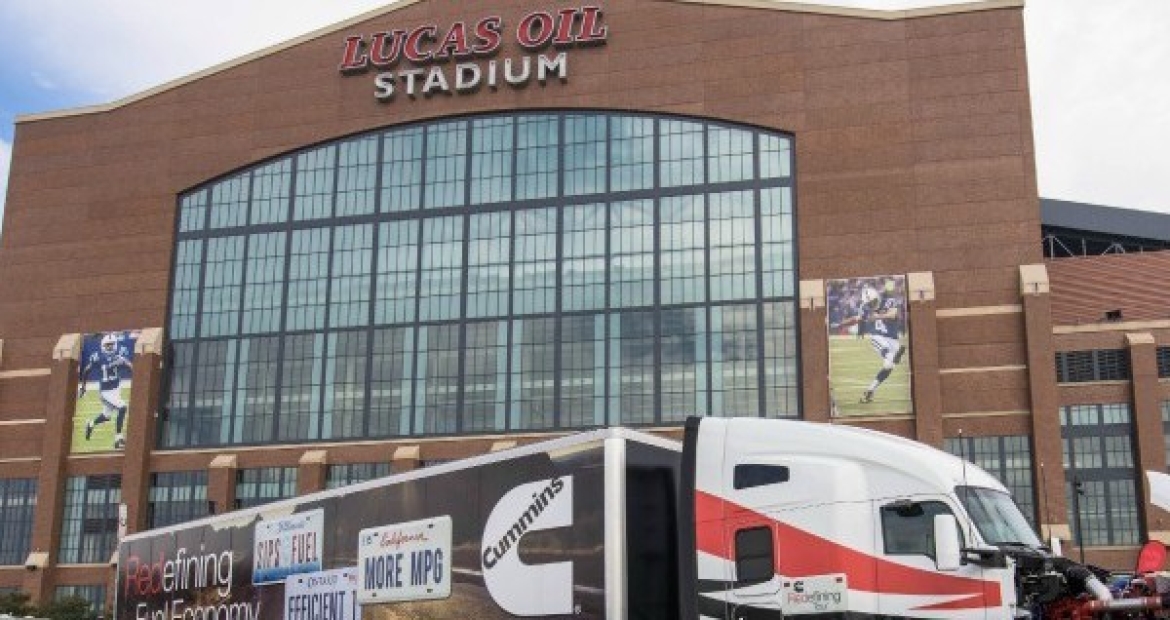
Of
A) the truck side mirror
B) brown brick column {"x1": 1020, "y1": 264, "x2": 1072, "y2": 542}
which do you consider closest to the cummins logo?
the truck side mirror

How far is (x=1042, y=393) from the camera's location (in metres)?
55.6

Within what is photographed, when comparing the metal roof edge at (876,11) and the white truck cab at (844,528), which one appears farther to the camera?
the metal roof edge at (876,11)

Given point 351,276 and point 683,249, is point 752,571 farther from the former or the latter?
point 351,276

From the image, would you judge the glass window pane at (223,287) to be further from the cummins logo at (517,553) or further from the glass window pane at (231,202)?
the cummins logo at (517,553)

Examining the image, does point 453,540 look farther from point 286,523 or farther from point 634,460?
point 286,523

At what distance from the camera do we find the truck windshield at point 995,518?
1343 cm

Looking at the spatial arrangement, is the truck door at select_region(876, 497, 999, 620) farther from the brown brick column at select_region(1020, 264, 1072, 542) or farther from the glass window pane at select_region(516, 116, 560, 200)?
the glass window pane at select_region(516, 116, 560, 200)

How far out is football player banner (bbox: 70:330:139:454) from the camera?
68688 millimetres

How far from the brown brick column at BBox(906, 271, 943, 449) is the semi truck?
1625 inches

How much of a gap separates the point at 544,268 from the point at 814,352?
46.2 feet

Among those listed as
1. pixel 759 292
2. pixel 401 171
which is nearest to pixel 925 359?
pixel 759 292

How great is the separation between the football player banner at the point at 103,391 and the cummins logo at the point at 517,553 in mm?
56884

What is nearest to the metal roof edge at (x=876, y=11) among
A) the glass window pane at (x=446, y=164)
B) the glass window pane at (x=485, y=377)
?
the glass window pane at (x=446, y=164)

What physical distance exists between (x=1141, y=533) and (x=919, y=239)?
1626 cm
